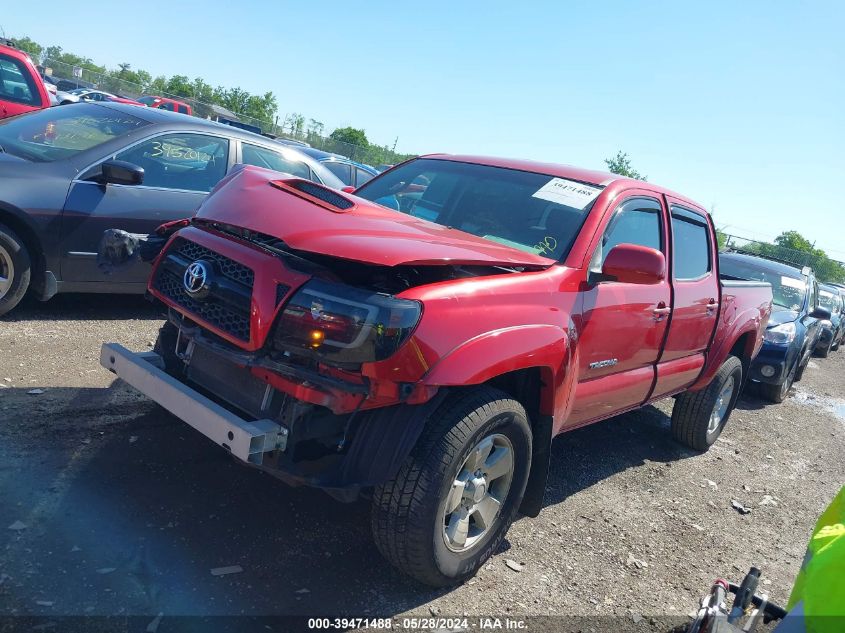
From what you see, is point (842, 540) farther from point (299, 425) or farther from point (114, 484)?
point (114, 484)

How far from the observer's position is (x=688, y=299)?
480 cm

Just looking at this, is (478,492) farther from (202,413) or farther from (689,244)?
(689,244)

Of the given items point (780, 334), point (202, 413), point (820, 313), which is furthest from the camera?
point (820, 313)

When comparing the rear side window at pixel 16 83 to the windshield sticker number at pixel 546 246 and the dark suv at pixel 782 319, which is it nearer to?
the windshield sticker number at pixel 546 246

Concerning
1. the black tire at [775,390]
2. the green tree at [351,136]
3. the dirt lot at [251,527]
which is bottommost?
the dirt lot at [251,527]

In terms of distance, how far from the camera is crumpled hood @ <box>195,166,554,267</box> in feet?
9.11

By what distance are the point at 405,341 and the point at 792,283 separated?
9.27 m

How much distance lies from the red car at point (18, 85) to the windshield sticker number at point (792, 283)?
34.4 ft

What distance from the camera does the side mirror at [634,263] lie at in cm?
354

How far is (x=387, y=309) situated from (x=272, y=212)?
2.54 ft

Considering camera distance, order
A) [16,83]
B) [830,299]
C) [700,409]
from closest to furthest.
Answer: [700,409] < [16,83] < [830,299]

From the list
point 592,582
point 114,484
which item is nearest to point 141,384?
point 114,484

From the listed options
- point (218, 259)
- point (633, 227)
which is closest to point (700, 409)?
point (633, 227)

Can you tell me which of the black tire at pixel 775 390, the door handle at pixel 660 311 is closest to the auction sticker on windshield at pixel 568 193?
the door handle at pixel 660 311
